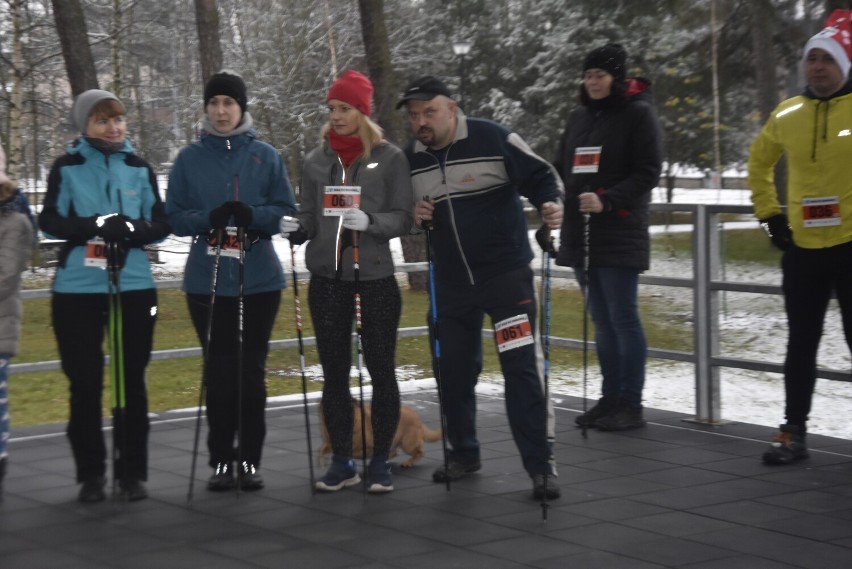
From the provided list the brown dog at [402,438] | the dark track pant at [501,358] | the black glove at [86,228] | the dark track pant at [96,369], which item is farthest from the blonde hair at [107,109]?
the brown dog at [402,438]

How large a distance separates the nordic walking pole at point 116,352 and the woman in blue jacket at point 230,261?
0.37 m

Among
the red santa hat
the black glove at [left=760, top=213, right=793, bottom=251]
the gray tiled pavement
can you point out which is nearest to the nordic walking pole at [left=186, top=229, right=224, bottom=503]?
the gray tiled pavement

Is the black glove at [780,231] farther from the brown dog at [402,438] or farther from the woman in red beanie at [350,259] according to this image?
the brown dog at [402,438]

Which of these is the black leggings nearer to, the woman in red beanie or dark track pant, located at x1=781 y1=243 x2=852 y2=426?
the woman in red beanie

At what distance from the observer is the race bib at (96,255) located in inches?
227

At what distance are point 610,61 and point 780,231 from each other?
1.44 meters

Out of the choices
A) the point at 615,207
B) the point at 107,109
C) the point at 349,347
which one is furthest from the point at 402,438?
the point at 107,109

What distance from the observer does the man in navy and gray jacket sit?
19.4ft

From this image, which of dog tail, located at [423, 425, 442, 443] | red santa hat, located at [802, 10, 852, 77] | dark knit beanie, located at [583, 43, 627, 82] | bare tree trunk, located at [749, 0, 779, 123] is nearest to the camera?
red santa hat, located at [802, 10, 852, 77]

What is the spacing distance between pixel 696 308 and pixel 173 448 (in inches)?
123

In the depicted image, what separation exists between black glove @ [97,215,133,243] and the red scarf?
1.00 meters

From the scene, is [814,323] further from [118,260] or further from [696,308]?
[118,260]

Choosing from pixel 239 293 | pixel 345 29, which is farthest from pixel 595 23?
pixel 239 293

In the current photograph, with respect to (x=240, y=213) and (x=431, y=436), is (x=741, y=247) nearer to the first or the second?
(x=431, y=436)
